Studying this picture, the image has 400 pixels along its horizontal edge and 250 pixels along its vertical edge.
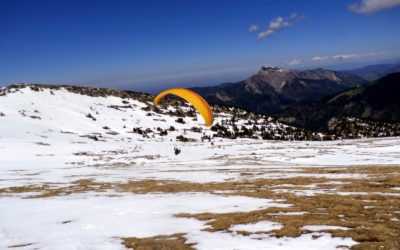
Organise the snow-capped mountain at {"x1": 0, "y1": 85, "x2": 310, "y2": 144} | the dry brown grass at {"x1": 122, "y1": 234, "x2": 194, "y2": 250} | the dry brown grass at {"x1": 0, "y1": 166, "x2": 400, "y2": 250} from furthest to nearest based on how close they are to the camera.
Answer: the snow-capped mountain at {"x1": 0, "y1": 85, "x2": 310, "y2": 144} → the dry brown grass at {"x1": 0, "y1": 166, "x2": 400, "y2": 250} → the dry brown grass at {"x1": 122, "y1": 234, "x2": 194, "y2": 250}

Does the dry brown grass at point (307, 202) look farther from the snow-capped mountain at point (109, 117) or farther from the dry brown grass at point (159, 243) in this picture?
the snow-capped mountain at point (109, 117)

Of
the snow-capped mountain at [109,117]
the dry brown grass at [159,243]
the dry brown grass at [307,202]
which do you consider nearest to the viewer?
the dry brown grass at [159,243]

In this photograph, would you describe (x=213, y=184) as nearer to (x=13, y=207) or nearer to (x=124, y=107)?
(x=13, y=207)

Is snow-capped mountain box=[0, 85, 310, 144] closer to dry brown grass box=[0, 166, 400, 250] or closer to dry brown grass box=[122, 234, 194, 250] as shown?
dry brown grass box=[0, 166, 400, 250]

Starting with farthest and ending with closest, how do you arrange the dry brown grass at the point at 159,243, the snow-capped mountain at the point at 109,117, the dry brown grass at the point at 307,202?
1. the snow-capped mountain at the point at 109,117
2. the dry brown grass at the point at 307,202
3. the dry brown grass at the point at 159,243

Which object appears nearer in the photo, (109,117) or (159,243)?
(159,243)

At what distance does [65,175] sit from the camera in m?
52.9

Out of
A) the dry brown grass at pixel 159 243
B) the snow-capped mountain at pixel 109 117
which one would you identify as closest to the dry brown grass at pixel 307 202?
the dry brown grass at pixel 159 243

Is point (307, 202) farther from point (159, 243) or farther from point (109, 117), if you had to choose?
point (109, 117)

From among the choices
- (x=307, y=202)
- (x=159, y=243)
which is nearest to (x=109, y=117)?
(x=307, y=202)

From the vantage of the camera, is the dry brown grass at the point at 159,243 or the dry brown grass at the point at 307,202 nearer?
the dry brown grass at the point at 159,243

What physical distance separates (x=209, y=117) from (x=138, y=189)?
9.24m

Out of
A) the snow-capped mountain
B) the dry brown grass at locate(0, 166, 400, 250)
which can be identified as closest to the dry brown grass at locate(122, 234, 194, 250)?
the dry brown grass at locate(0, 166, 400, 250)

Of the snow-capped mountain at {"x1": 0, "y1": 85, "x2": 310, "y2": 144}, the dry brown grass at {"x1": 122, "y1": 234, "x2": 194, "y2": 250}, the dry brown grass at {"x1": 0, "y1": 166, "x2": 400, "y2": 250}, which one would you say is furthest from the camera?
the snow-capped mountain at {"x1": 0, "y1": 85, "x2": 310, "y2": 144}
